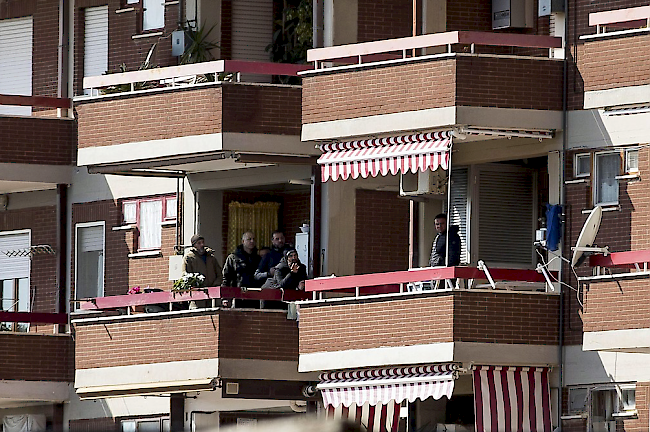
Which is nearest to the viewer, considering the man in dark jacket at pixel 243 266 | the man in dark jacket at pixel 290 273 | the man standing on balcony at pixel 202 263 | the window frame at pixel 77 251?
the man in dark jacket at pixel 290 273

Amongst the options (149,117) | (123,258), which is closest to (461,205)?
(149,117)

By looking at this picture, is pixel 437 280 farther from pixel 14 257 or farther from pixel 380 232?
pixel 14 257

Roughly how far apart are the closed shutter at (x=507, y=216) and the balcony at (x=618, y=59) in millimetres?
2782

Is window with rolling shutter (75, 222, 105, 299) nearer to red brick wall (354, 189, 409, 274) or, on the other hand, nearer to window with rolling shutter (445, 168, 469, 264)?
red brick wall (354, 189, 409, 274)

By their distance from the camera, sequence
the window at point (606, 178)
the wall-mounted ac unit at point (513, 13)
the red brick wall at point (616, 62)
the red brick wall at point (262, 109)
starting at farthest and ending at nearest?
the red brick wall at point (262, 109) → the wall-mounted ac unit at point (513, 13) → the window at point (606, 178) → the red brick wall at point (616, 62)

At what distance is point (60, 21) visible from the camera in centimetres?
3350

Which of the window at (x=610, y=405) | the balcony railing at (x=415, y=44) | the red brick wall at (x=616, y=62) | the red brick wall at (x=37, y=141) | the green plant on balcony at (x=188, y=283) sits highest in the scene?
the balcony railing at (x=415, y=44)

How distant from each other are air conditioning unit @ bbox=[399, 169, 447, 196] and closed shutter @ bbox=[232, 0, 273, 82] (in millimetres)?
3878

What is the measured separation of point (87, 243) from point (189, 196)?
9.16 ft

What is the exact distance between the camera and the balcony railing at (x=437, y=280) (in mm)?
25547

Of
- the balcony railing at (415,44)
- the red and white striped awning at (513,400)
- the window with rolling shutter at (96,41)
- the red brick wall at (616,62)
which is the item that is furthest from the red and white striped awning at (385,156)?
the window with rolling shutter at (96,41)

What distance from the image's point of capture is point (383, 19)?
2900 centimetres

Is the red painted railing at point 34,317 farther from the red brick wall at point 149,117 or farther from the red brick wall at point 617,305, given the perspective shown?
the red brick wall at point 617,305

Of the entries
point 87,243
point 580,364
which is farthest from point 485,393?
point 87,243
